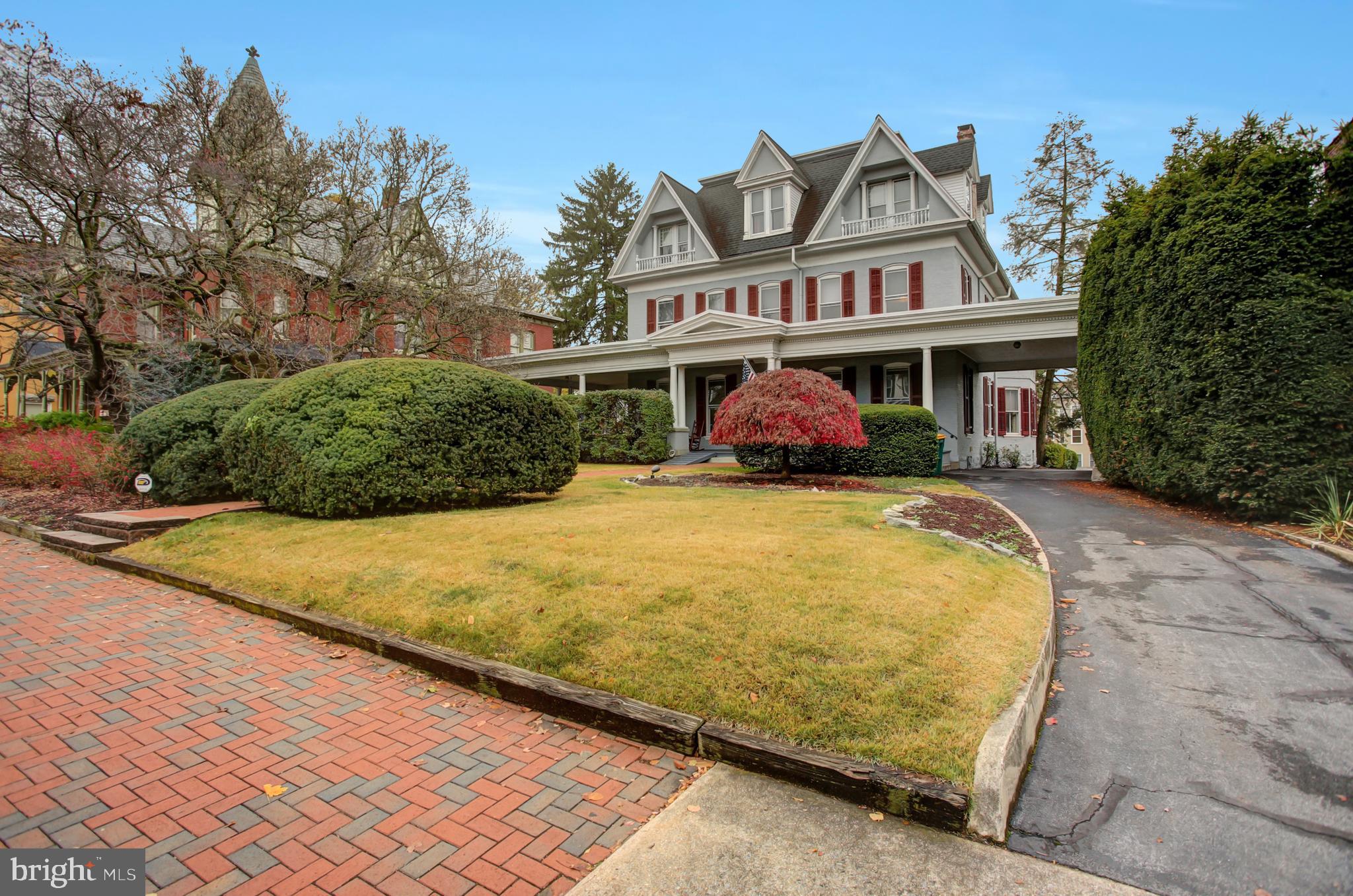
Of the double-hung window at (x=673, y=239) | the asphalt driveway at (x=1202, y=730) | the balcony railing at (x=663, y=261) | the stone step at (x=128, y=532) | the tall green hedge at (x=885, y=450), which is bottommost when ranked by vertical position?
the asphalt driveway at (x=1202, y=730)

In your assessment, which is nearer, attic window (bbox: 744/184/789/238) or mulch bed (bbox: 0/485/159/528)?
mulch bed (bbox: 0/485/159/528)

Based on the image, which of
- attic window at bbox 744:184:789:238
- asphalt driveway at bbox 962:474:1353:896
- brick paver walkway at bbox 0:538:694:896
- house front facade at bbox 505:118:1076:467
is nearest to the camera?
brick paver walkway at bbox 0:538:694:896

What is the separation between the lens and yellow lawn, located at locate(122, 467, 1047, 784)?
10.8 feet

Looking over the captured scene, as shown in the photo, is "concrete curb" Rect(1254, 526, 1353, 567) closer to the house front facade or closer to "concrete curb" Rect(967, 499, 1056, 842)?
"concrete curb" Rect(967, 499, 1056, 842)

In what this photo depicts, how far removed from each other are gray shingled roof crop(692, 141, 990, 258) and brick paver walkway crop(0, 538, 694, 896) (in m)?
21.5

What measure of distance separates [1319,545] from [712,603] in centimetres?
717

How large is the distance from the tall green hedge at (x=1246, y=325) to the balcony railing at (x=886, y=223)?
9.97 meters

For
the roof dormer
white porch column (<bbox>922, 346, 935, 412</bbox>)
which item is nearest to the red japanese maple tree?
white porch column (<bbox>922, 346, 935, 412</bbox>)

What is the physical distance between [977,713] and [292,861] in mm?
3021

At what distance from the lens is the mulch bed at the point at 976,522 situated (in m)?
7.34

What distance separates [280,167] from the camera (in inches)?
690

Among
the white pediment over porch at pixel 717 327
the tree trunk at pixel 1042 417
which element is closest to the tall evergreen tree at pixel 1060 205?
the tree trunk at pixel 1042 417

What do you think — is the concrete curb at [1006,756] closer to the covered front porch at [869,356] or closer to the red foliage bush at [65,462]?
the red foliage bush at [65,462]

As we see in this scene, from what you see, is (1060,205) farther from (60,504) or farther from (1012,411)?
(60,504)
